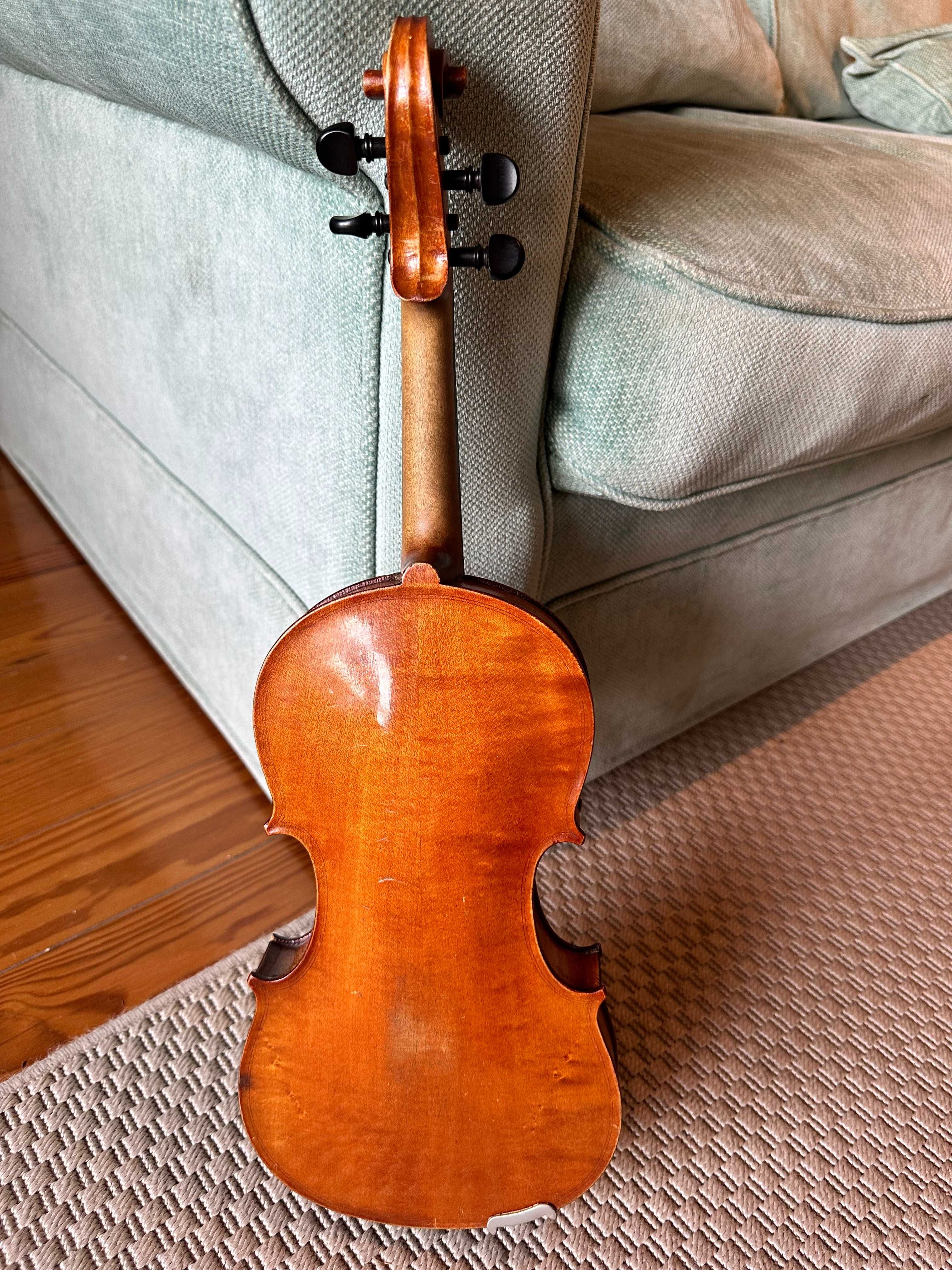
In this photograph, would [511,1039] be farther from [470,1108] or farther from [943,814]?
Result: [943,814]

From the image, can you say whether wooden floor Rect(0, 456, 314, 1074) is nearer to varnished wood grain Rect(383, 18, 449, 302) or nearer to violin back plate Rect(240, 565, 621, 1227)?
violin back plate Rect(240, 565, 621, 1227)

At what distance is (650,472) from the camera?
0.59 meters

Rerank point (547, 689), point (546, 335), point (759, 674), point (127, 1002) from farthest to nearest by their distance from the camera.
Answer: point (759, 674), point (127, 1002), point (546, 335), point (547, 689)

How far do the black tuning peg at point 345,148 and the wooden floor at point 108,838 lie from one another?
59 cm

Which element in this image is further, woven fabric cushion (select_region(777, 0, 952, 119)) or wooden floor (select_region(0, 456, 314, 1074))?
woven fabric cushion (select_region(777, 0, 952, 119))

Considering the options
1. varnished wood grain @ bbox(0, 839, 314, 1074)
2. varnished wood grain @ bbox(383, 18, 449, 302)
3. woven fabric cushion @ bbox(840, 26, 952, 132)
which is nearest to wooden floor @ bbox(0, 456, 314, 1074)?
varnished wood grain @ bbox(0, 839, 314, 1074)

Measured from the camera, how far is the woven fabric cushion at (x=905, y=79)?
3.73 ft

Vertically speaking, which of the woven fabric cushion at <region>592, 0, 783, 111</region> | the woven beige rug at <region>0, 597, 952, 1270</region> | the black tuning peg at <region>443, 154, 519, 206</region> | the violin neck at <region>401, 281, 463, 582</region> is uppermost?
the black tuning peg at <region>443, 154, 519, 206</region>

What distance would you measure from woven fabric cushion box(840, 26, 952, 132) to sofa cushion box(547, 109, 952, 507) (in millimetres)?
539

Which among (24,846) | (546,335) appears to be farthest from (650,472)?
(24,846)

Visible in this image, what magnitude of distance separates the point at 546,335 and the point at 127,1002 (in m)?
0.58

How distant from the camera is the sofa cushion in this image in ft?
1.82

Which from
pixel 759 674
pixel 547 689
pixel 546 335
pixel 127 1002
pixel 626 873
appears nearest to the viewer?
pixel 547 689

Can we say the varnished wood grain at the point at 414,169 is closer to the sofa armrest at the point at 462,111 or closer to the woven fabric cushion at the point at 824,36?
the sofa armrest at the point at 462,111
